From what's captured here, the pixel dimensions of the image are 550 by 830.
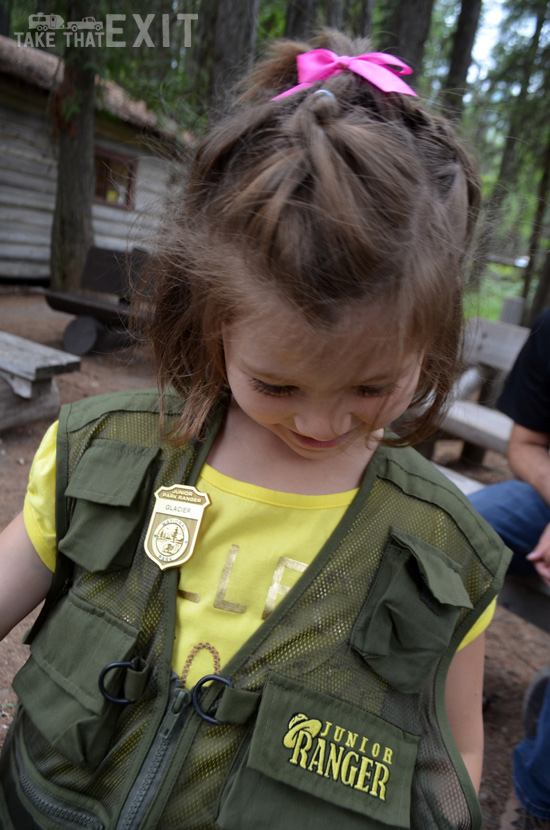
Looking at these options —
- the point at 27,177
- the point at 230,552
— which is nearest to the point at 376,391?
the point at 230,552

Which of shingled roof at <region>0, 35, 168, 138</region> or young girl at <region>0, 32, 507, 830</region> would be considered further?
shingled roof at <region>0, 35, 168, 138</region>

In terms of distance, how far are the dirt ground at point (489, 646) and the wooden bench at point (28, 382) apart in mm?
106

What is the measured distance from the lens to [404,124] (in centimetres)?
101

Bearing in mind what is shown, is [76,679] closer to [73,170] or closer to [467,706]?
[467,706]

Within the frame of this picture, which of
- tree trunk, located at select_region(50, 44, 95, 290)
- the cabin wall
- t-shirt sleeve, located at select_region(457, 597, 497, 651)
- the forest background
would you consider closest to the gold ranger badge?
t-shirt sleeve, located at select_region(457, 597, 497, 651)

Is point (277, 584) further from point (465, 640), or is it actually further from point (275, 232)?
point (275, 232)

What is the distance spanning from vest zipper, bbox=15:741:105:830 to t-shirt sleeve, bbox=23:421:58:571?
1.14 feet

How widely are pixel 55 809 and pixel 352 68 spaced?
50.2 inches

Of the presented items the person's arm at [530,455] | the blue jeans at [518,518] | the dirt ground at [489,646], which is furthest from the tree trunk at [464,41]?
the blue jeans at [518,518]

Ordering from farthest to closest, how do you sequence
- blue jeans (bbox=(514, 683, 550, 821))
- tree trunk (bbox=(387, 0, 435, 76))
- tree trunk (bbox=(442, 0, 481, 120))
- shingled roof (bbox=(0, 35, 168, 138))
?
shingled roof (bbox=(0, 35, 168, 138)), tree trunk (bbox=(442, 0, 481, 120)), tree trunk (bbox=(387, 0, 435, 76)), blue jeans (bbox=(514, 683, 550, 821))

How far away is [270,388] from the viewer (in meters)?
0.95

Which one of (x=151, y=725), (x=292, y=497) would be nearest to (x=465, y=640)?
(x=292, y=497)

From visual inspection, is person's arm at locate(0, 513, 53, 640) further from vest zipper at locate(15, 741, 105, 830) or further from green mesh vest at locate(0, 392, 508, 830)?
vest zipper at locate(15, 741, 105, 830)

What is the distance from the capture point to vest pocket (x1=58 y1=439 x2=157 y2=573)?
1.08m
